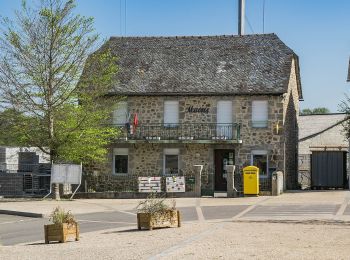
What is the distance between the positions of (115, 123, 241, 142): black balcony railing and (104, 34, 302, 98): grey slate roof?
1803mm

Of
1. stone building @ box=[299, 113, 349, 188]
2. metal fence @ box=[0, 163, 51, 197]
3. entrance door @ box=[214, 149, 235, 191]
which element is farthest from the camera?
stone building @ box=[299, 113, 349, 188]

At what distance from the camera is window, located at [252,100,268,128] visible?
3738 cm

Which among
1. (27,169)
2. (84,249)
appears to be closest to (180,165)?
(27,169)

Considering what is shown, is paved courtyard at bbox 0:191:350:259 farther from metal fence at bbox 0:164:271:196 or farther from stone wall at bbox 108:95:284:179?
stone wall at bbox 108:95:284:179

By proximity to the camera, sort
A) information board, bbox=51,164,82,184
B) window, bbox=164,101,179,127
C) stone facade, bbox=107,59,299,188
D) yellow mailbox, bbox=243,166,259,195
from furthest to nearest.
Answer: window, bbox=164,101,179,127, stone facade, bbox=107,59,299,188, yellow mailbox, bbox=243,166,259,195, information board, bbox=51,164,82,184

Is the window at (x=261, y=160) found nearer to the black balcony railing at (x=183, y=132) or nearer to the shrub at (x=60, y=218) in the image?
the black balcony railing at (x=183, y=132)

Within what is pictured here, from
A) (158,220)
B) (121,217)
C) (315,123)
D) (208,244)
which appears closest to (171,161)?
(121,217)

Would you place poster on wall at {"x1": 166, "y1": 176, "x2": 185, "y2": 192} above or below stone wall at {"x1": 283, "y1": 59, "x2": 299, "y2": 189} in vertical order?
below

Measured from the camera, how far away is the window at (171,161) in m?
38.2

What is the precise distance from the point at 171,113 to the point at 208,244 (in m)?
24.4

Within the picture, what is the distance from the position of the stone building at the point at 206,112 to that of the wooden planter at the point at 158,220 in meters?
18.9

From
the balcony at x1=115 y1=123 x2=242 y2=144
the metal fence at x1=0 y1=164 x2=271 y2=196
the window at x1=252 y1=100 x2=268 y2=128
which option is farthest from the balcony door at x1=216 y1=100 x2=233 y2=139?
the metal fence at x1=0 y1=164 x2=271 y2=196

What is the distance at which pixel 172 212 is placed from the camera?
1830 centimetres

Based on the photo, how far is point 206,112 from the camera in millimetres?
38000
